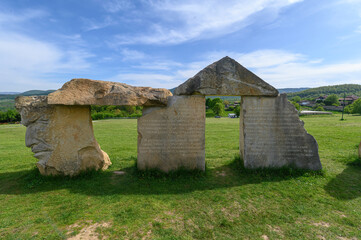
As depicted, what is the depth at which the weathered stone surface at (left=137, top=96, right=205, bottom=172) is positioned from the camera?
564cm

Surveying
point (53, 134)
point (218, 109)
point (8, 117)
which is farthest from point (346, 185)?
point (8, 117)

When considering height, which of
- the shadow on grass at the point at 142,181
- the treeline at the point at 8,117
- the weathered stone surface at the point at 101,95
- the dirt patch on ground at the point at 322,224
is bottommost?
the dirt patch on ground at the point at 322,224

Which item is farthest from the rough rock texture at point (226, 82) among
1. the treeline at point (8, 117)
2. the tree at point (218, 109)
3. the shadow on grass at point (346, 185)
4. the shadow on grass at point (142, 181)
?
the treeline at point (8, 117)

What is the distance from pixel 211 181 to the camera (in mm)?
5223

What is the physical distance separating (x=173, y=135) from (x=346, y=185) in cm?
502

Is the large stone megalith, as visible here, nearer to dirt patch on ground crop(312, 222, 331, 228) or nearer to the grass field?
the grass field

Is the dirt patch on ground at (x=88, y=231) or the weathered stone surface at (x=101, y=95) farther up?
the weathered stone surface at (x=101, y=95)

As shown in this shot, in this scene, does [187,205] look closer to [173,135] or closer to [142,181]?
[142,181]

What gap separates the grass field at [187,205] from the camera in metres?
3.29

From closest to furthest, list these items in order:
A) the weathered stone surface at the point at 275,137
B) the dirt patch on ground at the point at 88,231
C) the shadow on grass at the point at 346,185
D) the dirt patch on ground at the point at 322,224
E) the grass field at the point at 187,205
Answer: the dirt patch on ground at the point at 88,231 < the grass field at the point at 187,205 < the dirt patch on ground at the point at 322,224 < the shadow on grass at the point at 346,185 < the weathered stone surface at the point at 275,137

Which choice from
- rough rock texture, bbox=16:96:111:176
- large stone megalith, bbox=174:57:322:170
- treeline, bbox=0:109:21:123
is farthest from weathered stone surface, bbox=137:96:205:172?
treeline, bbox=0:109:21:123

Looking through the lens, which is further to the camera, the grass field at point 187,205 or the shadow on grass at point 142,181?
the shadow on grass at point 142,181

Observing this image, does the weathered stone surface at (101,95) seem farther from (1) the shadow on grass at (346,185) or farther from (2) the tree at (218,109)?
(2) the tree at (218,109)

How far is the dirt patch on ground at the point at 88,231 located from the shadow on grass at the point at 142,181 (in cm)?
111
